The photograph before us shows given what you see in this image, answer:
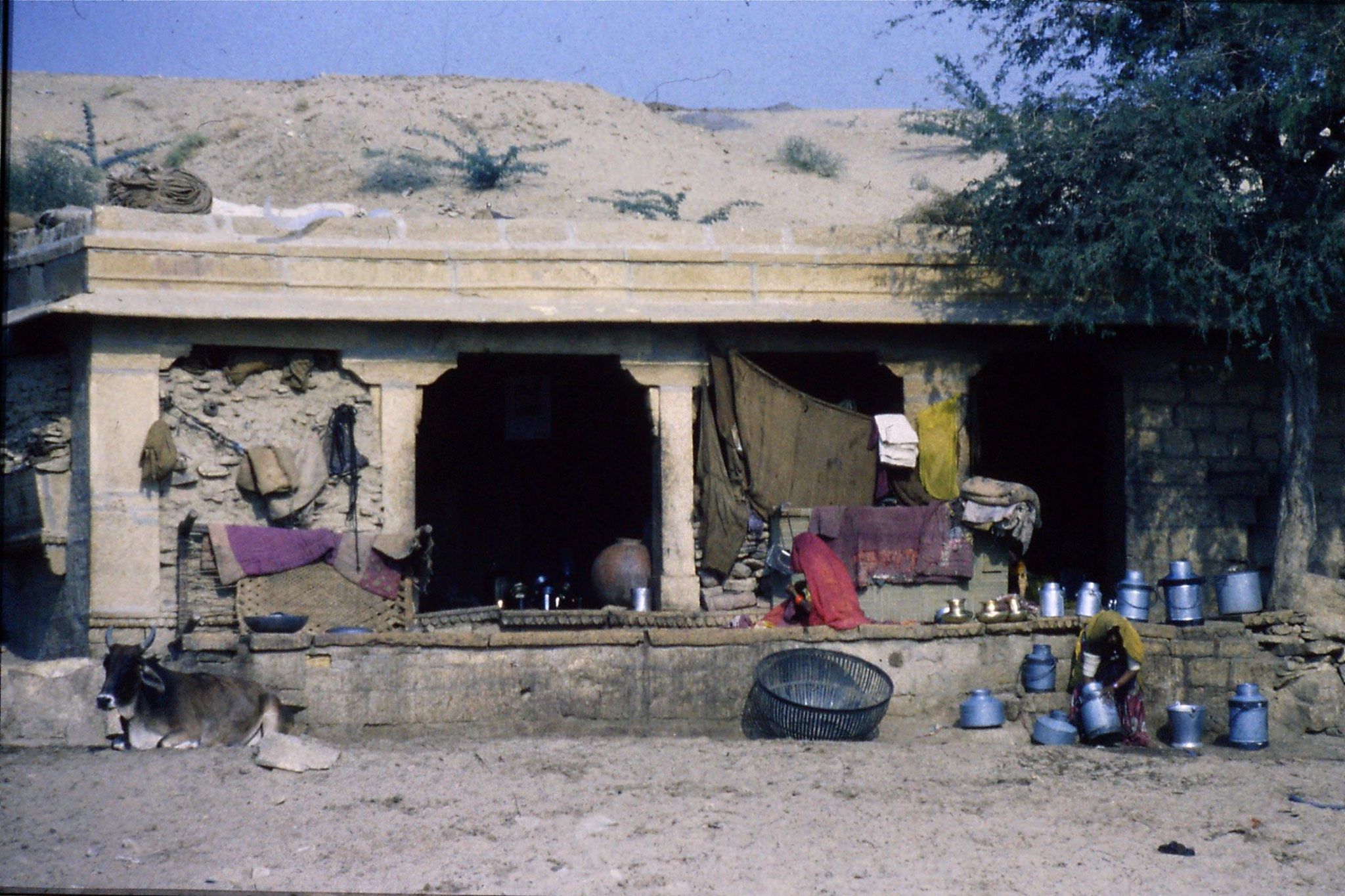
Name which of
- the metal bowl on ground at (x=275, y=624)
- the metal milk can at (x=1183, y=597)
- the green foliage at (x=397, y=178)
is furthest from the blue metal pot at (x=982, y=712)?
the green foliage at (x=397, y=178)

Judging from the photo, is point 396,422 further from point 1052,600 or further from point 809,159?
point 809,159

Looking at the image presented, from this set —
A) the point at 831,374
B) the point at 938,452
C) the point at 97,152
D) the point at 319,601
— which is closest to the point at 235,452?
the point at 319,601

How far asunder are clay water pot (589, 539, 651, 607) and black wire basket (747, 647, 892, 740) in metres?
2.53

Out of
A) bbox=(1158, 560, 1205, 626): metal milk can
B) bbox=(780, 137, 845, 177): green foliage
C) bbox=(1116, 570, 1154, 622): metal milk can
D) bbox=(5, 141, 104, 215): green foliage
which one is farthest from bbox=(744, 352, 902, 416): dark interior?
bbox=(780, 137, 845, 177): green foliage

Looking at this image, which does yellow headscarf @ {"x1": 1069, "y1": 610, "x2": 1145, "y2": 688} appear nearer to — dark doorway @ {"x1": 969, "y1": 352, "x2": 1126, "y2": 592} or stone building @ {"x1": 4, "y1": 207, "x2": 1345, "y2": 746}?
stone building @ {"x1": 4, "y1": 207, "x2": 1345, "y2": 746}

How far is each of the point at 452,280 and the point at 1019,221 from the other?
498 cm

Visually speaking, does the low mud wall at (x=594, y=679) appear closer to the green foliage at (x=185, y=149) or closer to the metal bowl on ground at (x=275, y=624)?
the metal bowl on ground at (x=275, y=624)

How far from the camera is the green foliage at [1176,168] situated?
10.8m

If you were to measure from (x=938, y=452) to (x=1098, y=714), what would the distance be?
124 inches

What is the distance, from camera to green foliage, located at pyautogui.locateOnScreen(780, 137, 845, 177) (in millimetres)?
30484

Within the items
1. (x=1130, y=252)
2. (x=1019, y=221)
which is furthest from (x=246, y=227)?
(x=1130, y=252)

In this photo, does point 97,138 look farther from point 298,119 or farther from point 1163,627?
point 1163,627

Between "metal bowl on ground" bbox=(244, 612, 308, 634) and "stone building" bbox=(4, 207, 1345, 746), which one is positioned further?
"stone building" bbox=(4, 207, 1345, 746)

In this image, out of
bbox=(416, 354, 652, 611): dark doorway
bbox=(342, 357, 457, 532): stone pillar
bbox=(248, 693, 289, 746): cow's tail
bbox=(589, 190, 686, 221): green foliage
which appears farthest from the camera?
bbox=(589, 190, 686, 221): green foliage
